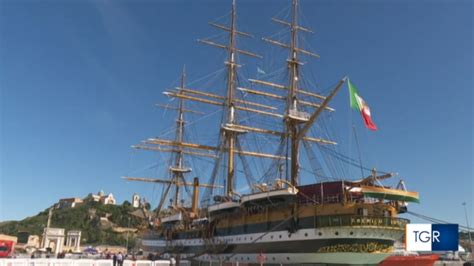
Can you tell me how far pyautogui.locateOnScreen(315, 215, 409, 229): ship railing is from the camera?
28078mm

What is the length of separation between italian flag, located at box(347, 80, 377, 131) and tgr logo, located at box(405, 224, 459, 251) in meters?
10.8

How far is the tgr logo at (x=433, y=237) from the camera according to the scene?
1780 centimetres

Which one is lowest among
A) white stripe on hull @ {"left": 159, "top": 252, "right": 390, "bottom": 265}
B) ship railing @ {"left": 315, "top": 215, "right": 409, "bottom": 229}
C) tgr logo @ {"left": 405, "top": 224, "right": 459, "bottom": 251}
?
white stripe on hull @ {"left": 159, "top": 252, "right": 390, "bottom": 265}

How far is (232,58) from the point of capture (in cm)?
5569

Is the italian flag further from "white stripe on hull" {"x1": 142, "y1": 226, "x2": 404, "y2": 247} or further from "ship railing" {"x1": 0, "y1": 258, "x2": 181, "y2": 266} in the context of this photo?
"ship railing" {"x1": 0, "y1": 258, "x2": 181, "y2": 266}

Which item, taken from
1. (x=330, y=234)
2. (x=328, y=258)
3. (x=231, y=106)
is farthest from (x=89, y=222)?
(x=330, y=234)

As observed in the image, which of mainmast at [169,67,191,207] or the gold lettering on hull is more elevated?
mainmast at [169,67,191,207]

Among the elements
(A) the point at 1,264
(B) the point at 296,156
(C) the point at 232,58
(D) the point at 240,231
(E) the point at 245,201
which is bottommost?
(A) the point at 1,264

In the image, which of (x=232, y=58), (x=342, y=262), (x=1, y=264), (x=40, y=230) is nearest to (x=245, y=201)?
(x=342, y=262)

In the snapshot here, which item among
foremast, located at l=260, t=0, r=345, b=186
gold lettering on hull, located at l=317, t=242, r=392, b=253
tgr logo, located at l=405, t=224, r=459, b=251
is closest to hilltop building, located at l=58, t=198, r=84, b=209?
foremast, located at l=260, t=0, r=345, b=186

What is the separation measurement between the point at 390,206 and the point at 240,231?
12.4m

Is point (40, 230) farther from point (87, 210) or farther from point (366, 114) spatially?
point (366, 114)

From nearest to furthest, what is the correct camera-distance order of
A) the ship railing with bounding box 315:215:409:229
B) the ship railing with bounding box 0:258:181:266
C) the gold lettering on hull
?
the ship railing with bounding box 0:258:181:266 < the ship railing with bounding box 315:215:409:229 < the gold lettering on hull

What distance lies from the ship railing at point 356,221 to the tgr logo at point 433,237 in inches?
370
